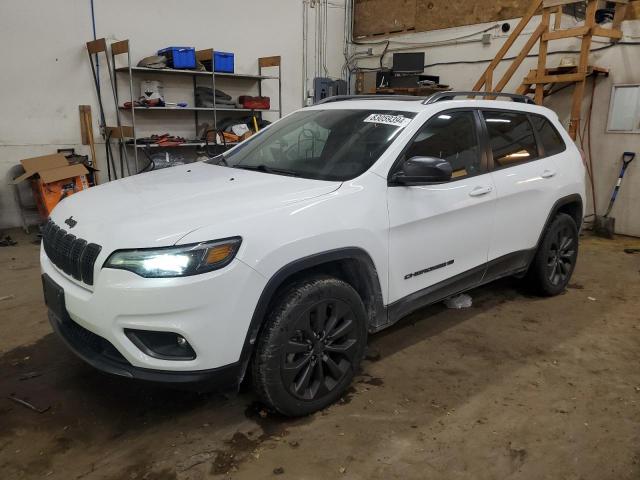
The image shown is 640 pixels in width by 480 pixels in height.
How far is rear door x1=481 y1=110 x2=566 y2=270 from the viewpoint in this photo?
10.4 ft

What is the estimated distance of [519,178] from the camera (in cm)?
328

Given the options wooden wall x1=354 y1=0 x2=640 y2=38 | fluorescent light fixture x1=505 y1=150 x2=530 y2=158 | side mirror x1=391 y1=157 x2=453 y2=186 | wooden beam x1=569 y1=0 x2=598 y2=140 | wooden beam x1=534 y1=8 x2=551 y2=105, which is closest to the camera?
side mirror x1=391 y1=157 x2=453 y2=186

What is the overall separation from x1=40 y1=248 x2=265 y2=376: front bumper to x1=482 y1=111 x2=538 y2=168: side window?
197 cm

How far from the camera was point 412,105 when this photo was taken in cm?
285

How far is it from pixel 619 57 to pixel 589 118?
780mm

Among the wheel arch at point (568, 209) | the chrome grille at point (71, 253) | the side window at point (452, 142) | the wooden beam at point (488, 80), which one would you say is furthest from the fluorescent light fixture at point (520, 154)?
the wooden beam at point (488, 80)

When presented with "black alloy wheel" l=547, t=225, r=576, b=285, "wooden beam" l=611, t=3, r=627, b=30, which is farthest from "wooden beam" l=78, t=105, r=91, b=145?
"wooden beam" l=611, t=3, r=627, b=30

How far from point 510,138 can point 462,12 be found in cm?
555

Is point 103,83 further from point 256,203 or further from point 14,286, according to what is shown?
point 256,203

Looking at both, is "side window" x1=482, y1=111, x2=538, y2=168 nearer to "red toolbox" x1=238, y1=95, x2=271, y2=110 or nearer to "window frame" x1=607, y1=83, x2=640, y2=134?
"window frame" x1=607, y1=83, x2=640, y2=134

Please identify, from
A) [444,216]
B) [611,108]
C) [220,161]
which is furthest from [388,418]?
[611,108]

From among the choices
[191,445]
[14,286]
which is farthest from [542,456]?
[14,286]

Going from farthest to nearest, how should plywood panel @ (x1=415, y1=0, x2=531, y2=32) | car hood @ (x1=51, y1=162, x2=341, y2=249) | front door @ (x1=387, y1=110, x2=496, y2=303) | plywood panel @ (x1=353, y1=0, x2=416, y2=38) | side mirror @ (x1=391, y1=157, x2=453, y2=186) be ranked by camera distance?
plywood panel @ (x1=353, y1=0, x2=416, y2=38) < plywood panel @ (x1=415, y1=0, x2=531, y2=32) < front door @ (x1=387, y1=110, x2=496, y2=303) < side mirror @ (x1=391, y1=157, x2=453, y2=186) < car hood @ (x1=51, y1=162, x2=341, y2=249)

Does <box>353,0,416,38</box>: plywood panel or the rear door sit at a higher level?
<box>353,0,416,38</box>: plywood panel
